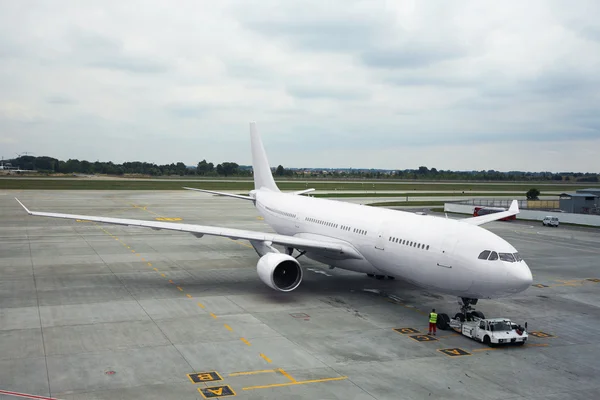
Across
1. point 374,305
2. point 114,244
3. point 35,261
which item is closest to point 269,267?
point 374,305

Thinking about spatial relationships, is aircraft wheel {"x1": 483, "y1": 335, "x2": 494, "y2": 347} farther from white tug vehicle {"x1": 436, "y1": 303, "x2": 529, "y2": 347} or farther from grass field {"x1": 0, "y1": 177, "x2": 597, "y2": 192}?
grass field {"x1": 0, "y1": 177, "x2": 597, "y2": 192}

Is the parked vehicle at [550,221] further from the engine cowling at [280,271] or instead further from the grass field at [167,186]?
the grass field at [167,186]

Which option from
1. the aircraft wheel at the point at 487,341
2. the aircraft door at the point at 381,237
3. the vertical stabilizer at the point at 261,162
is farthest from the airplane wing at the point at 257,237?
the vertical stabilizer at the point at 261,162

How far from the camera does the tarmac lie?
15281 mm

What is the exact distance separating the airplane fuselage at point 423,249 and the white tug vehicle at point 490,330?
102 centimetres

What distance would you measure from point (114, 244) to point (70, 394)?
95.8ft

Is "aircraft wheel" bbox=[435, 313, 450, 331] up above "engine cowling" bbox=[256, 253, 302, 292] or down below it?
below

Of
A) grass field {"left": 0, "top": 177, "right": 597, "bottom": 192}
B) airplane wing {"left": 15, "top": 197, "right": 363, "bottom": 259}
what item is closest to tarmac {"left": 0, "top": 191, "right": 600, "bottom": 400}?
airplane wing {"left": 15, "top": 197, "right": 363, "bottom": 259}

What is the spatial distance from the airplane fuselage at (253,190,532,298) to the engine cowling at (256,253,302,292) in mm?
3082

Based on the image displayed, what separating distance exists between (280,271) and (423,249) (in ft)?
24.5

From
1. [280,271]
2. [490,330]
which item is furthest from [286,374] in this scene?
[280,271]

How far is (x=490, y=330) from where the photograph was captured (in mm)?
19500

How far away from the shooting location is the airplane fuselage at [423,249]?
1973 cm

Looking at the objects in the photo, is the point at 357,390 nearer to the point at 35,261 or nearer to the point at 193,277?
the point at 193,277
